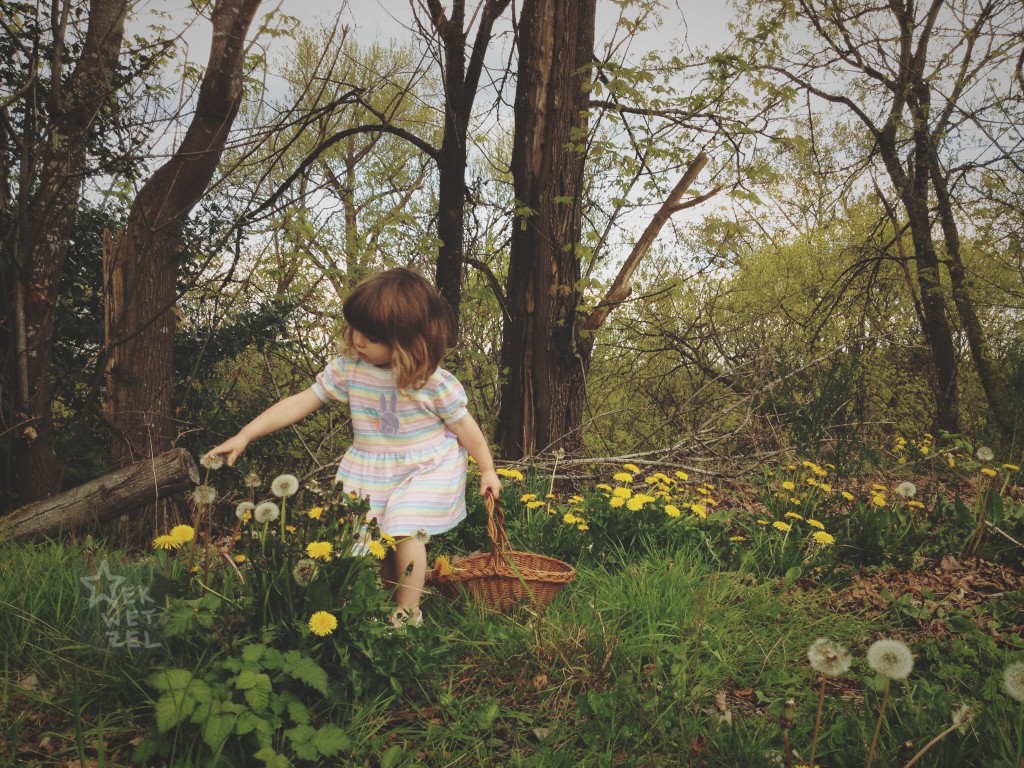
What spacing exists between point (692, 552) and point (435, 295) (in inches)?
67.0

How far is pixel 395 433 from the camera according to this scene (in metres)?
2.98

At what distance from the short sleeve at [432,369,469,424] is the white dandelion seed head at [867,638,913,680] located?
70.3 inches

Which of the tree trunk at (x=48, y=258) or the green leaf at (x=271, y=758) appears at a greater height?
the tree trunk at (x=48, y=258)

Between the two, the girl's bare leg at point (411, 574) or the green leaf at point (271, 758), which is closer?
the green leaf at point (271, 758)

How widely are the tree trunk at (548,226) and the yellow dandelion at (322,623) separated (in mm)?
3820

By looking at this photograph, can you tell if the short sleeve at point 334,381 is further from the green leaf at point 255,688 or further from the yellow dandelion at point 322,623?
the green leaf at point 255,688

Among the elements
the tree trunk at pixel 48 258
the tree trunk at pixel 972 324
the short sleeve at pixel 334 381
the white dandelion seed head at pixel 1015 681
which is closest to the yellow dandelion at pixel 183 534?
the short sleeve at pixel 334 381

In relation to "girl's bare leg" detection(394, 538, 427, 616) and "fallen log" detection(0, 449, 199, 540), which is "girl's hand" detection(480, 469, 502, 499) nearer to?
"girl's bare leg" detection(394, 538, 427, 616)

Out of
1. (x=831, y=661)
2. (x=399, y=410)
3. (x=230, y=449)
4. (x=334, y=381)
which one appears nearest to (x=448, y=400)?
(x=399, y=410)

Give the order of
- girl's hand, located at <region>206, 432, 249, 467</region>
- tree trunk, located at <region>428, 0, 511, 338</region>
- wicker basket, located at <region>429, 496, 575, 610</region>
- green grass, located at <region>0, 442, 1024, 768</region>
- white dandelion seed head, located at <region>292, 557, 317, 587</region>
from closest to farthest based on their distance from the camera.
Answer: green grass, located at <region>0, 442, 1024, 768</region>
white dandelion seed head, located at <region>292, 557, 317, 587</region>
girl's hand, located at <region>206, 432, 249, 467</region>
wicker basket, located at <region>429, 496, 575, 610</region>
tree trunk, located at <region>428, 0, 511, 338</region>

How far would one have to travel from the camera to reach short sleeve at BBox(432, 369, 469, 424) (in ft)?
9.75

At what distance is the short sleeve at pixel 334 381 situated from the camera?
3.01 metres

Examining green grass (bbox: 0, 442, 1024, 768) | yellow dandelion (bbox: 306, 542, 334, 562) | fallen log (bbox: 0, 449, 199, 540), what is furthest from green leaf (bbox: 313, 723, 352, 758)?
fallen log (bbox: 0, 449, 199, 540)

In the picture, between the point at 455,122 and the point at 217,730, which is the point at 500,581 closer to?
the point at 217,730
